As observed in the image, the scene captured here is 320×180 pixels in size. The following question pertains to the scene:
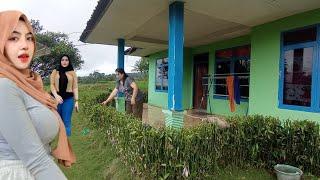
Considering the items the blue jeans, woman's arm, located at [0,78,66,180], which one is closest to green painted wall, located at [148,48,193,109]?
the blue jeans

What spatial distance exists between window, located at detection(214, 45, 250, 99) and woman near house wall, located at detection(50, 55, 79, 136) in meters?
5.85

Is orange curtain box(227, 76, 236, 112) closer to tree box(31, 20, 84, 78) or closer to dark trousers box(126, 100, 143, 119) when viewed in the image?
dark trousers box(126, 100, 143, 119)

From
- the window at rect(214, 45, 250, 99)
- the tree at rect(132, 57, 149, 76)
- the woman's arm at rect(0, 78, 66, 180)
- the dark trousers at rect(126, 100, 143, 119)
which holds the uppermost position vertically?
the tree at rect(132, 57, 149, 76)

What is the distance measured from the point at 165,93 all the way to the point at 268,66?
8768 millimetres

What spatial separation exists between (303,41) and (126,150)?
15.6 ft

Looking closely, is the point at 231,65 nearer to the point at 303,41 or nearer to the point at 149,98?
the point at 303,41

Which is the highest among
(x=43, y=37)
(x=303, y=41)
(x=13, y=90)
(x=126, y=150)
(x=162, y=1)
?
(x=43, y=37)

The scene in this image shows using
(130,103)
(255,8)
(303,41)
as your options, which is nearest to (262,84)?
(303,41)

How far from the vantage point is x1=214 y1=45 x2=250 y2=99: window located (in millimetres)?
10789

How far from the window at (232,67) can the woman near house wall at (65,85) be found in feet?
19.2

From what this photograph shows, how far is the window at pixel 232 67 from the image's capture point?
35.4 ft

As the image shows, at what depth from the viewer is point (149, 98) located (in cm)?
1931

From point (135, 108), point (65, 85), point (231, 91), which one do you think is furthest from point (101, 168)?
point (231, 91)

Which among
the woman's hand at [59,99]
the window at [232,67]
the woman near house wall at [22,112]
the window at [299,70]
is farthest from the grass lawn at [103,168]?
the window at [232,67]
